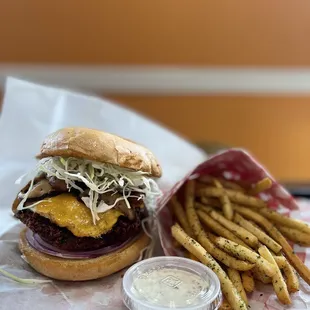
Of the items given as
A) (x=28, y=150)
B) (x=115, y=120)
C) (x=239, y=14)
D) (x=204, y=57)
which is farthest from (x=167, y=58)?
(x=28, y=150)

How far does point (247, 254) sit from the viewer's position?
1.59 metres

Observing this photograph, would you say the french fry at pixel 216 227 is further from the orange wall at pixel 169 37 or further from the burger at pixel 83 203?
the orange wall at pixel 169 37

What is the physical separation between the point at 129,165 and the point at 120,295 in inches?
16.5

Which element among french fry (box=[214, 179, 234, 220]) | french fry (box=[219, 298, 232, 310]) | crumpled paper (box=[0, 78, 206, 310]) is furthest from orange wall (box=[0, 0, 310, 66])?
french fry (box=[219, 298, 232, 310])

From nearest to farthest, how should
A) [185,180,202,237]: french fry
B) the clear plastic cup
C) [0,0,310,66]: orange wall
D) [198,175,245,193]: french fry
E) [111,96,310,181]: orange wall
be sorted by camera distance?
the clear plastic cup
[185,180,202,237]: french fry
[198,175,245,193]: french fry
[0,0,310,66]: orange wall
[111,96,310,181]: orange wall

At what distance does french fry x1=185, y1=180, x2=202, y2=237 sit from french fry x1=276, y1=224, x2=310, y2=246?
A: 32 cm

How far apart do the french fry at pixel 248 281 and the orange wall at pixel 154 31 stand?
299 cm

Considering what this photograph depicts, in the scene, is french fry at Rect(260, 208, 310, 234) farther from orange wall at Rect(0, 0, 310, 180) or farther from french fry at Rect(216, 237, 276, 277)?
orange wall at Rect(0, 0, 310, 180)

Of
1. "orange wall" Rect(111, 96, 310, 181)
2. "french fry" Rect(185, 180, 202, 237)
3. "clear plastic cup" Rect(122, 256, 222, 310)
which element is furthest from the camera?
"orange wall" Rect(111, 96, 310, 181)

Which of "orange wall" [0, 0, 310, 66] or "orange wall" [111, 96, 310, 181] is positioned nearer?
"orange wall" [0, 0, 310, 66]

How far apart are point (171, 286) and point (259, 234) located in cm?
37

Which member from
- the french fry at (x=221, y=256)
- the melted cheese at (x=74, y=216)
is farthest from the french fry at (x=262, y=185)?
the melted cheese at (x=74, y=216)

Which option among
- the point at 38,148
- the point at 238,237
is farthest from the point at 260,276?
the point at 38,148

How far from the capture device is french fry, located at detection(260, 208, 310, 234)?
5.99ft
